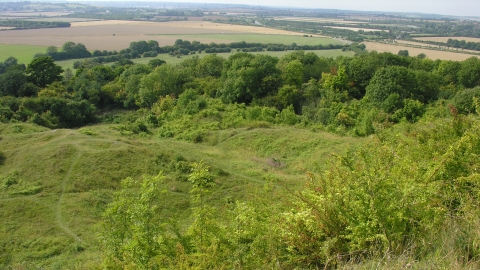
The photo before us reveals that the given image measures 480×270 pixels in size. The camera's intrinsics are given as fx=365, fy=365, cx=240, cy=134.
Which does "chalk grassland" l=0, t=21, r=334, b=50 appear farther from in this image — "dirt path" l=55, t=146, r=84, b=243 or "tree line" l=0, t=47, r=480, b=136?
"dirt path" l=55, t=146, r=84, b=243

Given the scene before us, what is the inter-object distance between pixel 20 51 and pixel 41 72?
24.3 m

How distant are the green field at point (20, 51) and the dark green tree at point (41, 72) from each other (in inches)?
584

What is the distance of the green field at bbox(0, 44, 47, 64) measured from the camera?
185ft

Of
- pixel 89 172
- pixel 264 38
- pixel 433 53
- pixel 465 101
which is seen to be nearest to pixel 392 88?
pixel 465 101

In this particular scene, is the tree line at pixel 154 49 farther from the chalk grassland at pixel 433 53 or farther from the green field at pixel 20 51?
the chalk grassland at pixel 433 53

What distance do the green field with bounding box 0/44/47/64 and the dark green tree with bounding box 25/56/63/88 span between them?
584 inches

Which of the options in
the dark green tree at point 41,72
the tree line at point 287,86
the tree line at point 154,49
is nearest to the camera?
the tree line at point 287,86

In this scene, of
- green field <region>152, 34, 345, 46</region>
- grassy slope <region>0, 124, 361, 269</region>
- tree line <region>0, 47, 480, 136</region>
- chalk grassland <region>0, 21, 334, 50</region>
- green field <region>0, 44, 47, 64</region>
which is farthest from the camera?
green field <region>152, 34, 345, 46</region>

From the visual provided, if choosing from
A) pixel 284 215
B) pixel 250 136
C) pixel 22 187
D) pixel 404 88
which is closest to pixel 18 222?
pixel 22 187

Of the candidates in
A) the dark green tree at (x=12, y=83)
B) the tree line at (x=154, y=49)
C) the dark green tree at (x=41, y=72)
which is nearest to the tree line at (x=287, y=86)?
the dark green tree at (x=12, y=83)

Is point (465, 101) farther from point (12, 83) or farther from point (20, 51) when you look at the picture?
point (20, 51)

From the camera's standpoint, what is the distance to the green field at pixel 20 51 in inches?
2217

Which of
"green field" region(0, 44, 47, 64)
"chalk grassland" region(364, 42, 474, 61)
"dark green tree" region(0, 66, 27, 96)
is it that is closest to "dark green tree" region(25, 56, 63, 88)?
"dark green tree" region(0, 66, 27, 96)

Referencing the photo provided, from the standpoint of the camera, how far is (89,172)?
1967 centimetres
